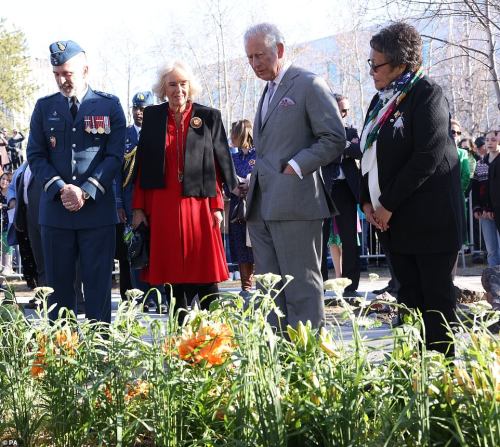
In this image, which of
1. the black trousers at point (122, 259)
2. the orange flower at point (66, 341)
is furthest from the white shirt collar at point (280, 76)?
the black trousers at point (122, 259)

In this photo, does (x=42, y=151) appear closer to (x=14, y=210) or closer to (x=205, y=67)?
(x=14, y=210)

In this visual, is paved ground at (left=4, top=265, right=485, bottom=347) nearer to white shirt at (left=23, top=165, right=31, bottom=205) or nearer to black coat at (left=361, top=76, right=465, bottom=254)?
white shirt at (left=23, top=165, right=31, bottom=205)

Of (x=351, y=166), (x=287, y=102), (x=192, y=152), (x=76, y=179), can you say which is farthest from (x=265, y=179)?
(x=351, y=166)

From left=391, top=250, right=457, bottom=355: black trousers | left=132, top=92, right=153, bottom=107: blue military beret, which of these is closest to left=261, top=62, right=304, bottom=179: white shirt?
left=391, top=250, right=457, bottom=355: black trousers

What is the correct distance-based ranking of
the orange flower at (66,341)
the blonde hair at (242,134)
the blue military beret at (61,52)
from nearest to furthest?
the orange flower at (66,341) → the blue military beret at (61,52) → the blonde hair at (242,134)

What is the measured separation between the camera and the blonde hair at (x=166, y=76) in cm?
577

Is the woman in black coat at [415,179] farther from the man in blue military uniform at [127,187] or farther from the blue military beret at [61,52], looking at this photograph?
the man in blue military uniform at [127,187]

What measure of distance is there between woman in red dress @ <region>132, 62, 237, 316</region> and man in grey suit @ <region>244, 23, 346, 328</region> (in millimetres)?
697

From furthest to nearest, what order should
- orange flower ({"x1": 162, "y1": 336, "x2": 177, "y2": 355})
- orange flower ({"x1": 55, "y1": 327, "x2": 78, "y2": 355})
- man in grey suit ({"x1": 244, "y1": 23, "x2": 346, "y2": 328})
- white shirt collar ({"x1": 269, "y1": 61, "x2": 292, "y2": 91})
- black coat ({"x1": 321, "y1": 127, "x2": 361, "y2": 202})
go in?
black coat ({"x1": 321, "y1": 127, "x2": 361, "y2": 202}) < white shirt collar ({"x1": 269, "y1": 61, "x2": 292, "y2": 91}) < man in grey suit ({"x1": 244, "y1": 23, "x2": 346, "y2": 328}) < orange flower ({"x1": 55, "y1": 327, "x2": 78, "y2": 355}) < orange flower ({"x1": 162, "y1": 336, "x2": 177, "y2": 355})

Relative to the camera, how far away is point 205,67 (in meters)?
48.3

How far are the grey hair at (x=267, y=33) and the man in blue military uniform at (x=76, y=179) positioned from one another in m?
1.14

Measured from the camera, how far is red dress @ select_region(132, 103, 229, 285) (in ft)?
19.0

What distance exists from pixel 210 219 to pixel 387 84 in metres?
1.79

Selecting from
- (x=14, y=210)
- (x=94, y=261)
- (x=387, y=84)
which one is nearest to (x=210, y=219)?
(x=94, y=261)
